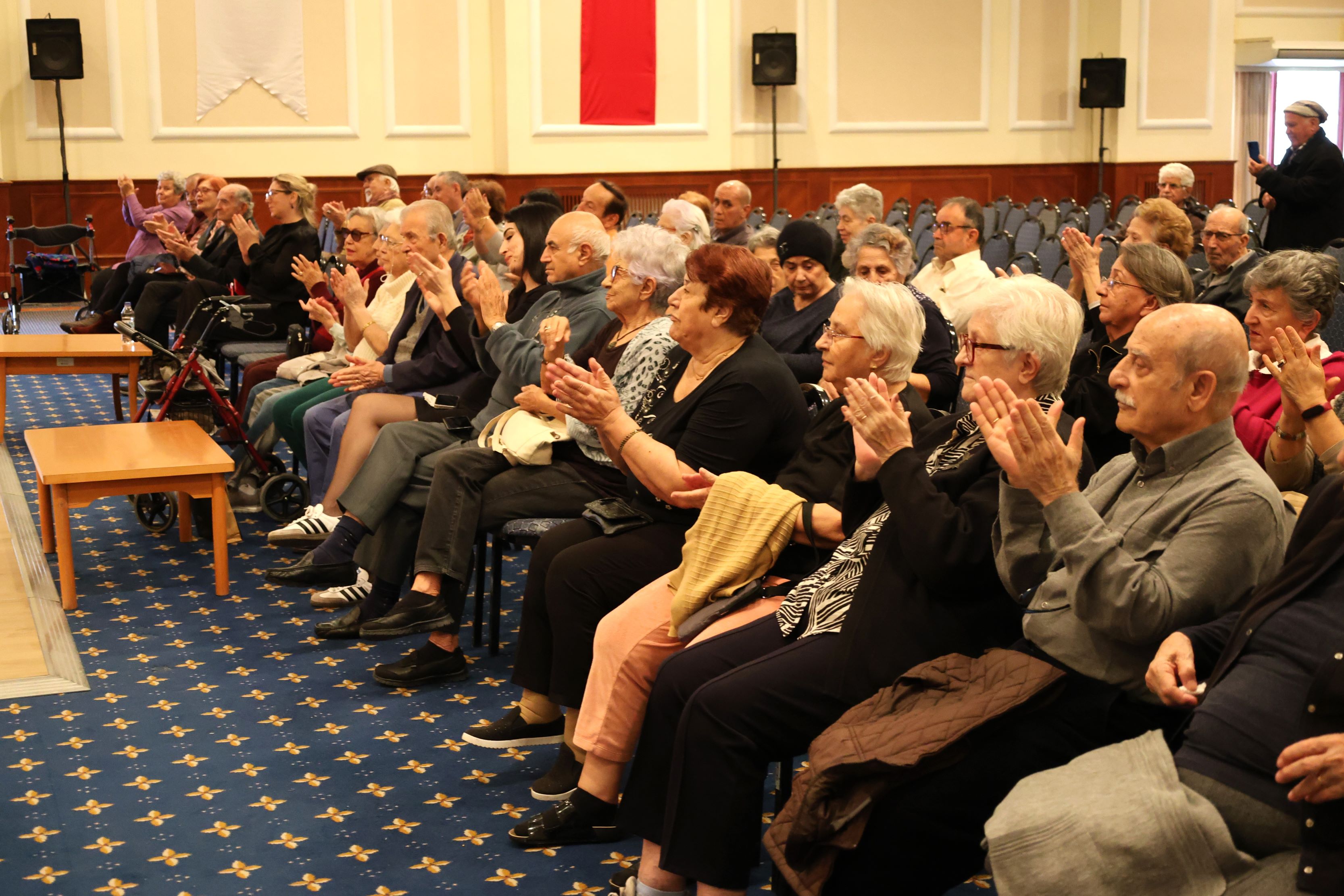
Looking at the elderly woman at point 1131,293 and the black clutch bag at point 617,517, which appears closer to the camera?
the black clutch bag at point 617,517

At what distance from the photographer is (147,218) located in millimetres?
8859

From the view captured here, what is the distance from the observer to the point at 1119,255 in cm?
344

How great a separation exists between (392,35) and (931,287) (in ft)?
25.9

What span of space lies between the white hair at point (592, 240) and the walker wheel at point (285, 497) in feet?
6.04

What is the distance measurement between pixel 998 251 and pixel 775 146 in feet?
20.6

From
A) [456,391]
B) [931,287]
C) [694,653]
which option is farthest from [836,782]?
[931,287]

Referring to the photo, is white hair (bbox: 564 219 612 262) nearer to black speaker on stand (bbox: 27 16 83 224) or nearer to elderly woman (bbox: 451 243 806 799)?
elderly woman (bbox: 451 243 806 799)

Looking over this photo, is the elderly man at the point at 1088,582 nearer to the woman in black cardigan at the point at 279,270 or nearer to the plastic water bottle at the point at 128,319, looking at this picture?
the woman in black cardigan at the point at 279,270

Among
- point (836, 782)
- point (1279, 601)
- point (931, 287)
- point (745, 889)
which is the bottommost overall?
point (745, 889)

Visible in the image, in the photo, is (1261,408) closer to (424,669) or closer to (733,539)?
(733,539)

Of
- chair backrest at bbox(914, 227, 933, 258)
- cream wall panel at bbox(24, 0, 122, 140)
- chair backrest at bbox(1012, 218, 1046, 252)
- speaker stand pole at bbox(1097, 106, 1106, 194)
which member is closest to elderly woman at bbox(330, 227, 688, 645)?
chair backrest at bbox(1012, 218, 1046, 252)

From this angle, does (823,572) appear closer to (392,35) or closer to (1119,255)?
(1119,255)

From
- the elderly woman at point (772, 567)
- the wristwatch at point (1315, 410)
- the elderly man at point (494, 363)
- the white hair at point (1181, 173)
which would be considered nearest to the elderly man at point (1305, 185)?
the white hair at point (1181, 173)

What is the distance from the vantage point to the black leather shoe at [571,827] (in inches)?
107
